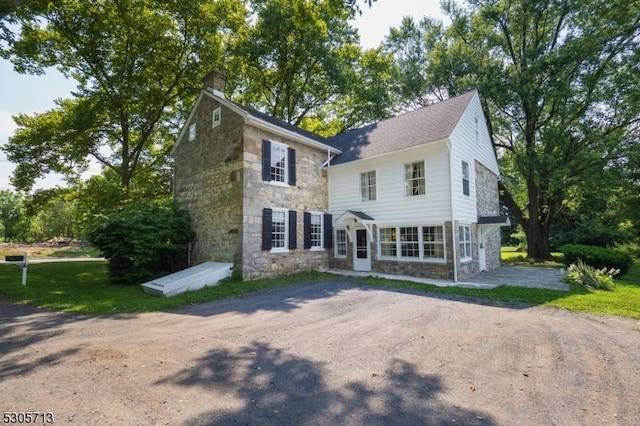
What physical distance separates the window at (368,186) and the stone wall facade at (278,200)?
191 centimetres

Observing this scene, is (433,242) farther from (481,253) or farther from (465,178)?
(481,253)

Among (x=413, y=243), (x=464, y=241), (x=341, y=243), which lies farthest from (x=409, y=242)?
(x=341, y=243)

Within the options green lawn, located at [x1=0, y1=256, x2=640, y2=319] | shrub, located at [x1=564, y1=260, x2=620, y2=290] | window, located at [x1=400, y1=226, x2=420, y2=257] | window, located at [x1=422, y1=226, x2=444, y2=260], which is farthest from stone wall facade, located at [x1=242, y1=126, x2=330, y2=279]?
shrub, located at [x1=564, y1=260, x2=620, y2=290]

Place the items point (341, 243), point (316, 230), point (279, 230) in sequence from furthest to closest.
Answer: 1. point (341, 243)
2. point (316, 230)
3. point (279, 230)

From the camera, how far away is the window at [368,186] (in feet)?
43.0

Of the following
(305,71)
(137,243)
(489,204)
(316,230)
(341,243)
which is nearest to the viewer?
(137,243)

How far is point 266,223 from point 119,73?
44.5 feet

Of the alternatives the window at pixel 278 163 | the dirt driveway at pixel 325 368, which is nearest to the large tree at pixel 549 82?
the window at pixel 278 163

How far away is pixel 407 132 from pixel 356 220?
4.50 meters

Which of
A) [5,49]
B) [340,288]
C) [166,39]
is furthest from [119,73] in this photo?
[340,288]

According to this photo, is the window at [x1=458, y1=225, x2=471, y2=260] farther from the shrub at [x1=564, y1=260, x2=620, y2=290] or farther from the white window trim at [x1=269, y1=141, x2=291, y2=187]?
the white window trim at [x1=269, y1=141, x2=291, y2=187]

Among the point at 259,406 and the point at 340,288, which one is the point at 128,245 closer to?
the point at 340,288

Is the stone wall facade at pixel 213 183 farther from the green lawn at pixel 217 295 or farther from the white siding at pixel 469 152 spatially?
the white siding at pixel 469 152

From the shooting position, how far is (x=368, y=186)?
13.3 meters
